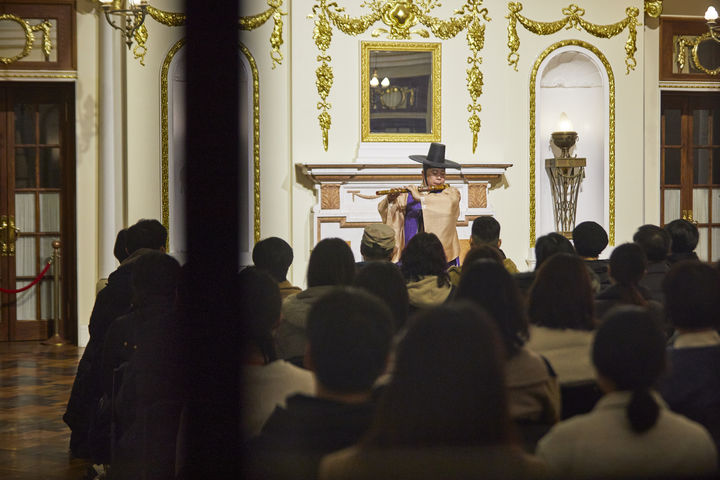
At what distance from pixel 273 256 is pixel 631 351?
6.48ft

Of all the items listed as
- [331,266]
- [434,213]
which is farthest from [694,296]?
[434,213]

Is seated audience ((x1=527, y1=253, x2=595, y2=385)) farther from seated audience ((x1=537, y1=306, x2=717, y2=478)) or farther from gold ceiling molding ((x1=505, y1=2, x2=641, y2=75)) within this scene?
gold ceiling molding ((x1=505, y1=2, x2=641, y2=75))

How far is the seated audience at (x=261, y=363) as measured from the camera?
6.97 feet

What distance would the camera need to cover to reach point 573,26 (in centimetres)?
788

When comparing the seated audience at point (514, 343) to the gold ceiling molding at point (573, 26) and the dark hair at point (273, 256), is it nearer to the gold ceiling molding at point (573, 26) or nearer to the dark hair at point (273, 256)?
the dark hair at point (273, 256)

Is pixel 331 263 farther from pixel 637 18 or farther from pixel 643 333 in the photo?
pixel 637 18

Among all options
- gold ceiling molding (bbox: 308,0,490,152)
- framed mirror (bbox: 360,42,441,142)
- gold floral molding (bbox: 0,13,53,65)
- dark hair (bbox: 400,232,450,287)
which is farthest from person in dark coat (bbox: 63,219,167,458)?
gold floral molding (bbox: 0,13,53,65)

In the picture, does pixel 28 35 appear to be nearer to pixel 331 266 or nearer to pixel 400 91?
pixel 400 91

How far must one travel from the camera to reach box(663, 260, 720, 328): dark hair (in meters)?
2.06

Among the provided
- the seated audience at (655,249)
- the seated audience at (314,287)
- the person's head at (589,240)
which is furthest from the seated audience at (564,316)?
the person's head at (589,240)

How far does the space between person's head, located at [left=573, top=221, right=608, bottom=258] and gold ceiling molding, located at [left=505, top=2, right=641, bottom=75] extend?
3.90 meters

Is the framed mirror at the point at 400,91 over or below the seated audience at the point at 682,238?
over

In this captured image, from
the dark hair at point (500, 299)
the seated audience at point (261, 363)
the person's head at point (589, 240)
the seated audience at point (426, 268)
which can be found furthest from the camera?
the person's head at point (589, 240)

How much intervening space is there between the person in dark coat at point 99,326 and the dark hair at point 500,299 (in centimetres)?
172
